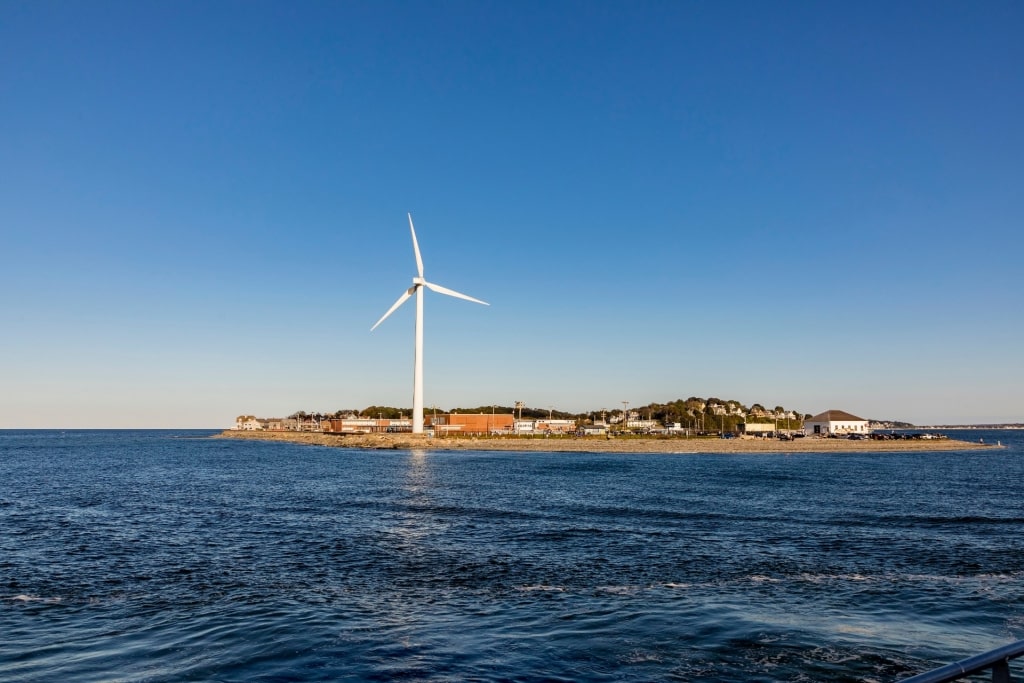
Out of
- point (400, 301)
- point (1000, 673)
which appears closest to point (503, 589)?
point (1000, 673)

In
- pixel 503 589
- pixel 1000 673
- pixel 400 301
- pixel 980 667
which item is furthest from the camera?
pixel 400 301

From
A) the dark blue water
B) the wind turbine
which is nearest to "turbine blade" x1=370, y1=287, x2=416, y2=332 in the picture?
the wind turbine

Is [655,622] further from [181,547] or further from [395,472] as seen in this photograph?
[395,472]

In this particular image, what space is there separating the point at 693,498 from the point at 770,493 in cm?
1043

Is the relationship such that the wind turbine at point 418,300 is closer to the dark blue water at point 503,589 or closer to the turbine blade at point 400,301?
the turbine blade at point 400,301

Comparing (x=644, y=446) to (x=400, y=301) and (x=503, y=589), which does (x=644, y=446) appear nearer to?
(x=400, y=301)

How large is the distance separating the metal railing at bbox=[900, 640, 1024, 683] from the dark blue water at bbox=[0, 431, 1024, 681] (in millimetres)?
→ 12268

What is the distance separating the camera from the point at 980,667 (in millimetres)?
4414

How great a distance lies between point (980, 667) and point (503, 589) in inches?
841

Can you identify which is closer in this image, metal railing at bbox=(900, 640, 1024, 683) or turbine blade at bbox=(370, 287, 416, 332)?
metal railing at bbox=(900, 640, 1024, 683)

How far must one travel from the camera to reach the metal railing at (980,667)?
4.21m

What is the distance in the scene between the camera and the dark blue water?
1695 cm

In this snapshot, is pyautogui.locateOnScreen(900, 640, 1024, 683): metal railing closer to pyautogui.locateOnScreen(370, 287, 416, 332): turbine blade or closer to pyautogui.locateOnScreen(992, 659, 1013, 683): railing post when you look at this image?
pyautogui.locateOnScreen(992, 659, 1013, 683): railing post

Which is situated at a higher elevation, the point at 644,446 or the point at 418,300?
the point at 418,300
